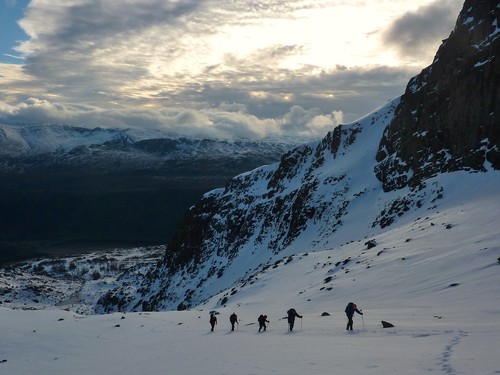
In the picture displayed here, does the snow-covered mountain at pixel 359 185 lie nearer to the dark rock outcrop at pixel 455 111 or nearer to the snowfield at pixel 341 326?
the dark rock outcrop at pixel 455 111

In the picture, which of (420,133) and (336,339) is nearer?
(336,339)

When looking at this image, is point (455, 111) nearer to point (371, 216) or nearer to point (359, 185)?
point (371, 216)

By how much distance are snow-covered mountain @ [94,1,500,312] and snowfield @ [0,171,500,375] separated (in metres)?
3.56

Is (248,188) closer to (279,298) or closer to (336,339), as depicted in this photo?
(279,298)

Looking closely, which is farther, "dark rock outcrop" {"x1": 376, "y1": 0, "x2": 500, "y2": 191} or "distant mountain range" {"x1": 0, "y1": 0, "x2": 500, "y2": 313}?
"dark rock outcrop" {"x1": 376, "y1": 0, "x2": 500, "y2": 191}

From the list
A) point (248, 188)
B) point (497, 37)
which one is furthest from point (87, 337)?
point (248, 188)

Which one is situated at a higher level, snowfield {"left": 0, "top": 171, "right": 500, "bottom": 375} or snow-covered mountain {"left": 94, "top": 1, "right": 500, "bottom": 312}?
snow-covered mountain {"left": 94, "top": 1, "right": 500, "bottom": 312}

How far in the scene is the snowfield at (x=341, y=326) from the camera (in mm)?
14070

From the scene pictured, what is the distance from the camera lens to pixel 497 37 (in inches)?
2147

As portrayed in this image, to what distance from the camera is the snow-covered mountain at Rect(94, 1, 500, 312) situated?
178 feet

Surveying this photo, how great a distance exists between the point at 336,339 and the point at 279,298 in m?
19.3

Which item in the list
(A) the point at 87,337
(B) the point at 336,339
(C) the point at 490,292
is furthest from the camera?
(A) the point at 87,337

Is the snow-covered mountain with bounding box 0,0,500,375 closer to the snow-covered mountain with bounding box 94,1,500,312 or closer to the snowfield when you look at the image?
the snowfield

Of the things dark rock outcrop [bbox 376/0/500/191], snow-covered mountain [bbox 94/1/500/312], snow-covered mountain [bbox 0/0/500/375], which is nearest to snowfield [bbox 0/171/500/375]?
snow-covered mountain [bbox 0/0/500/375]
